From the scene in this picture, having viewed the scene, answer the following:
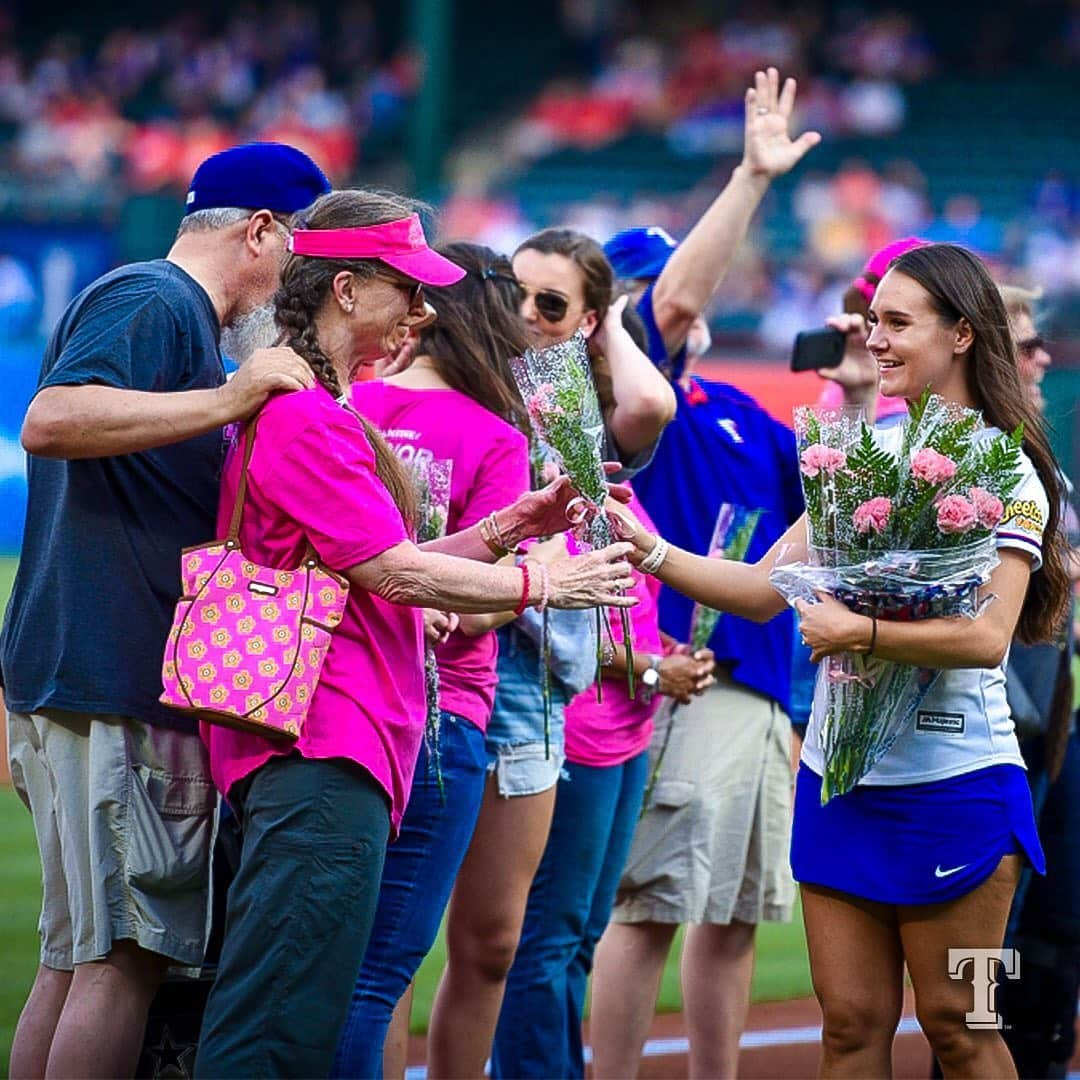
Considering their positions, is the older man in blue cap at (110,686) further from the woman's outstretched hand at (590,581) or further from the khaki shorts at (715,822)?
the khaki shorts at (715,822)

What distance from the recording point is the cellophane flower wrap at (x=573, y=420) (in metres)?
3.54

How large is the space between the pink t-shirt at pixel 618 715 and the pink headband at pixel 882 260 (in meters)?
0.89

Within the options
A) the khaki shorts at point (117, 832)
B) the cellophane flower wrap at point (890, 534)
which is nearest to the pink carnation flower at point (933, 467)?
the cellophane flower wrap at point (890, 534)

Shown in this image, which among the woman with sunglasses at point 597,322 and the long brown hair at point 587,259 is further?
the long brown hair at point 587,259

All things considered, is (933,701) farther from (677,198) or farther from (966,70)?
(966,70)

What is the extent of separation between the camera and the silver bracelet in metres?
3.70

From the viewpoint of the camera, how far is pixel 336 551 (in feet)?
10.3


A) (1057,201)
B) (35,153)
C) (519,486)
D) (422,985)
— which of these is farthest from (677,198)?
(519,486)

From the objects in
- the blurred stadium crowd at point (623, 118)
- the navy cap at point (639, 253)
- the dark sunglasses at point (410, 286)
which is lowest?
the dark sunglasses at point (410, 286)

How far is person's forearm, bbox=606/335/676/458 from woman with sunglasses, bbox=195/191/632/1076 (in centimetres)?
98

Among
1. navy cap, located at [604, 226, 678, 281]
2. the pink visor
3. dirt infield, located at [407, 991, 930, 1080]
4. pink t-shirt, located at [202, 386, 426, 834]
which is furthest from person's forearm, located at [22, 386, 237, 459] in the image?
dirt infield, located at [407, 991, 930, 1080]

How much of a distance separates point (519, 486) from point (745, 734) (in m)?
1.19

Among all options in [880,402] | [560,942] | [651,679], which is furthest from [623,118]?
[560,942]

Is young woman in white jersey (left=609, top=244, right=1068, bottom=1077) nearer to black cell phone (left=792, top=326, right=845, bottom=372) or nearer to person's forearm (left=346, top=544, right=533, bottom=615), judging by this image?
person's forearm (left=346, top=544, right=533, bottom=615)
